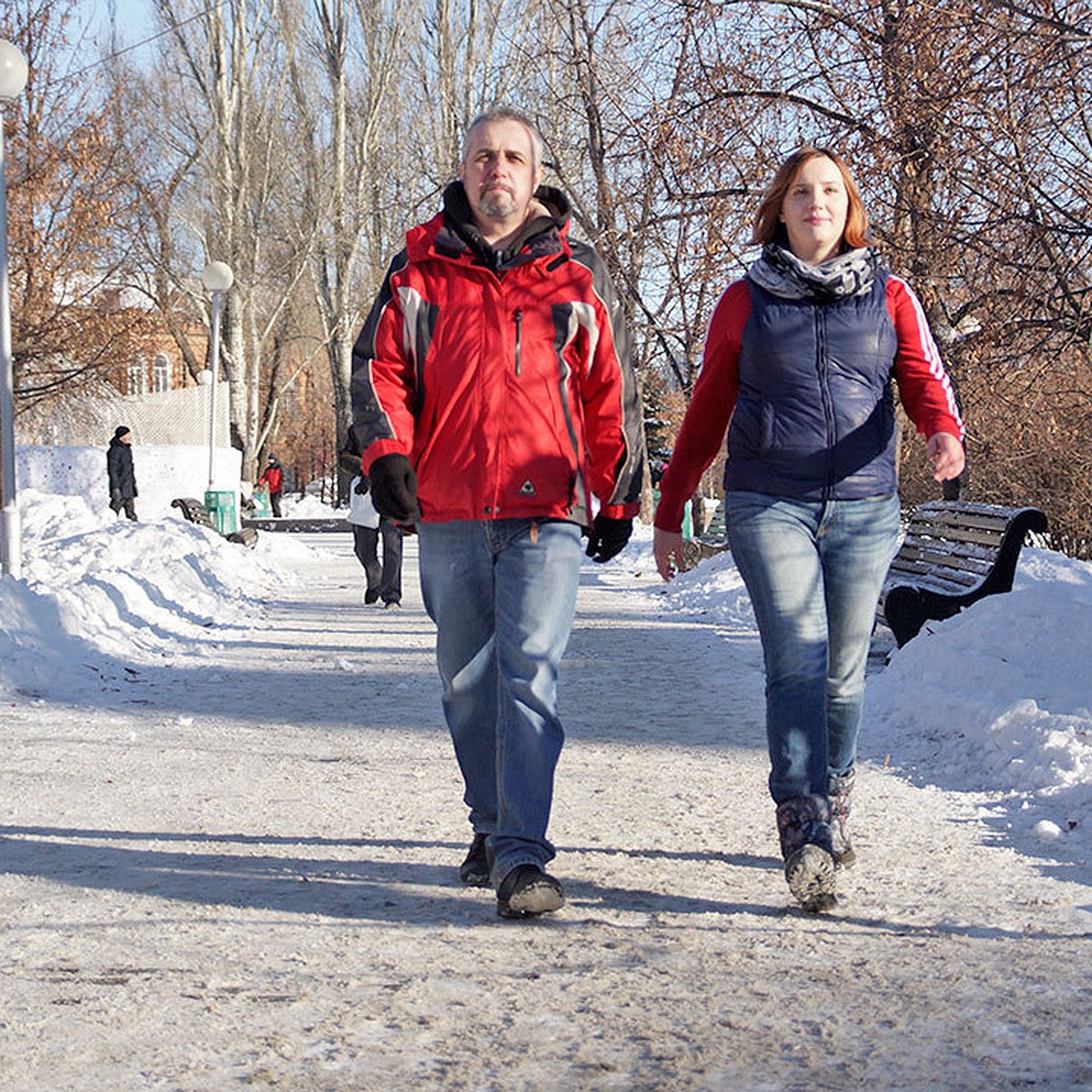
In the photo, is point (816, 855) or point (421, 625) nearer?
point (816, 855)

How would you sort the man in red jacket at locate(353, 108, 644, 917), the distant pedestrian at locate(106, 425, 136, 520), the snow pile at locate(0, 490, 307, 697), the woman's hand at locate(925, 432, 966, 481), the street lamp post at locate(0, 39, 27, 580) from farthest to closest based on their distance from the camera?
the distant pedestrian at locate(106, 425, 136, 520), the street lamp post at locate(0, 39, 27, 580), the snow pile at locate(0, 490, 307, 697), the woman's hand at locate(925, 432, 966, 481), the man in red jacket at locate(353, 108, 644, 917)

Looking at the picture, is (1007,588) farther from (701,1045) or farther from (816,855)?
(701,1045)

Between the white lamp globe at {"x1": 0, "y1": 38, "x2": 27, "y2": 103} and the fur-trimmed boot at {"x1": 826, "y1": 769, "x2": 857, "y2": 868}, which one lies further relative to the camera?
the white lamp globe at {"x1": 0, "y1": 38, "x2": 27, "y2": 103}

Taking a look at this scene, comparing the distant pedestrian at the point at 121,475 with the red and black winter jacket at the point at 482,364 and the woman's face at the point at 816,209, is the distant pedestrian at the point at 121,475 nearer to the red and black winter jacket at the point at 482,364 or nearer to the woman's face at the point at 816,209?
the red and black winter jacket at the point at 482,364

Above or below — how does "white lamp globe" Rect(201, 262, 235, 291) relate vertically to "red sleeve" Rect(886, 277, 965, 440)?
above

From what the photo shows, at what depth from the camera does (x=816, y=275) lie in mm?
4113

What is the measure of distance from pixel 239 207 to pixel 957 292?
101ft

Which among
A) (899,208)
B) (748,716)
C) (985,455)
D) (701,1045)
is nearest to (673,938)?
(701,1045)

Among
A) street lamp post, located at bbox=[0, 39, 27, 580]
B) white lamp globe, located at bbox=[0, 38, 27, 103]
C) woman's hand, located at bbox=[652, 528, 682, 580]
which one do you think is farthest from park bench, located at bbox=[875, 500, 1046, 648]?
white lamp globe, located at bbox=[0, 38, 27, 103]

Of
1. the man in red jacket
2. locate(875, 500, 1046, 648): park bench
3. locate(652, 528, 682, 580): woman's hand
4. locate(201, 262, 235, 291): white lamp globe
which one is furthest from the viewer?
locate(201, 262, 235, 291): white lamp globe

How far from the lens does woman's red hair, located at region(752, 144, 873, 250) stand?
14.0 ft

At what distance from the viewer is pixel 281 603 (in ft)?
48.1

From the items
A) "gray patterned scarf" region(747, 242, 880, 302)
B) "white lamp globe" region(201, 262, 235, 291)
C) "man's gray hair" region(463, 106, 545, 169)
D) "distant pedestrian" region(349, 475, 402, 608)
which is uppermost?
"white lamp globe" region(201, 262, 235, 291)

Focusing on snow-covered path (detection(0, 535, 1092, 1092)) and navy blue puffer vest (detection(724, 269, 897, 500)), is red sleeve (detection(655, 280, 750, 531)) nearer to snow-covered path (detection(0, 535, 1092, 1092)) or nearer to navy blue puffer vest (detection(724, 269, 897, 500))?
navy blue puffer vest (detection(724, 269, 897, 500))
